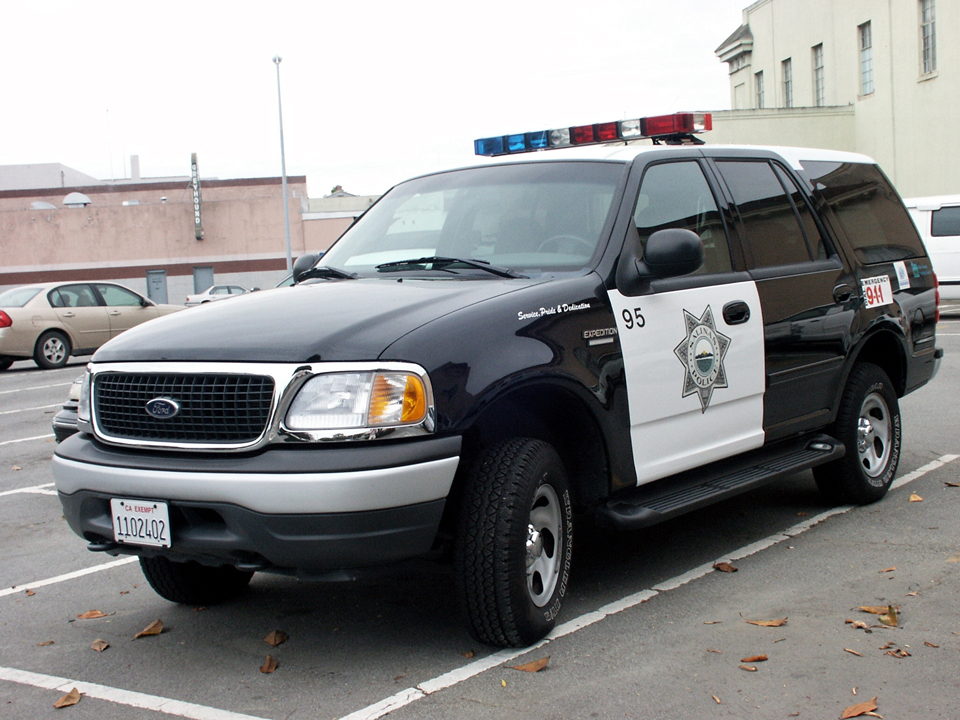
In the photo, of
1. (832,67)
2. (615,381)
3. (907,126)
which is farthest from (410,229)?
(832,67)

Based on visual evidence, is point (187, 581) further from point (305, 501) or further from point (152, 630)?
point (305, 501)

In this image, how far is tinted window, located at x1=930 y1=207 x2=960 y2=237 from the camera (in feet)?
68.6

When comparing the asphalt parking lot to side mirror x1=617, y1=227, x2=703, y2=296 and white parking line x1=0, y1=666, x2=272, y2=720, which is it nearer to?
white parking line x1=0, y1=666, x2=272, y2=720

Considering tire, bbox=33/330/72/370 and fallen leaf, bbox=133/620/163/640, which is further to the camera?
tire, bbox=33/330/72/370

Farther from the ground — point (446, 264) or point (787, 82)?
point (787, 82)

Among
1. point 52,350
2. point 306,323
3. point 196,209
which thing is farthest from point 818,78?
point 306,323

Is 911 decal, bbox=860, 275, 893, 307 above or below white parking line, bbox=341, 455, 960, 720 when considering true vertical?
above

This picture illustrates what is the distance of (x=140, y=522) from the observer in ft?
12.1

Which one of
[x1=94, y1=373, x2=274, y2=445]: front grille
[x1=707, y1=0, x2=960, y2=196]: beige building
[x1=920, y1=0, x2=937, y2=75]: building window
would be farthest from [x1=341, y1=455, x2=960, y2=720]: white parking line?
[x1=920, y1=0, x2=937, y2=75]: building window

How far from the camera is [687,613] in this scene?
4277 mm

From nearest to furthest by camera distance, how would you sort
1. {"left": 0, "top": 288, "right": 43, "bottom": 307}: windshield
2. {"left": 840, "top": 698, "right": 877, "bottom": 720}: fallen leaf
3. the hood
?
1. {"left": 840, "top": 698, "right": 877, "bottom": 720}: fallen leaf
2. the hood
3. {"left": 0, "top": 288, "right": 43, "bottom": 307}: windshield

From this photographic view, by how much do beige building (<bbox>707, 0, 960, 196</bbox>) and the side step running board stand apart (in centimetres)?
2585

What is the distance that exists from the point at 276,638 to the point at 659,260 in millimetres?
2145

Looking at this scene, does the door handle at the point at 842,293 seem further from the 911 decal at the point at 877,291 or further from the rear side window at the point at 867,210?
the rear side window at the point at 867,210
